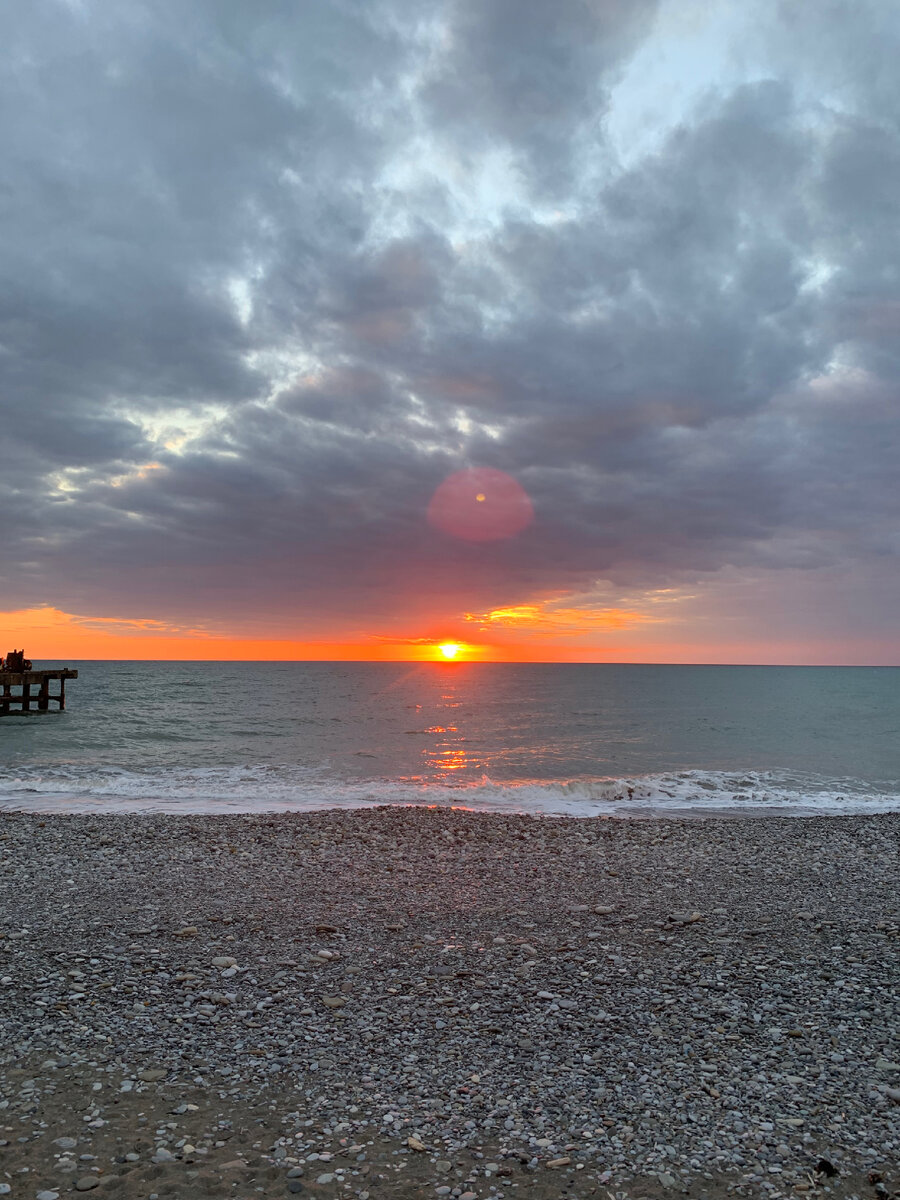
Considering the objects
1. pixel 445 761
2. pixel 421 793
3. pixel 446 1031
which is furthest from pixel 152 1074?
pixel 445 761

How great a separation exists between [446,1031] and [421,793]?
54.7 feet

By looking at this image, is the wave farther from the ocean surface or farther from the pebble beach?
the pebble beach

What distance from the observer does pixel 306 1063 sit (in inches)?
227

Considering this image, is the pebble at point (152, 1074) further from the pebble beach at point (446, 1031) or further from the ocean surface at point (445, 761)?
the ocean surface at point (445, 761)

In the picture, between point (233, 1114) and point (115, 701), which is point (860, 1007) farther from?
A: point (115, 701)

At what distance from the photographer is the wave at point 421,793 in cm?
2016

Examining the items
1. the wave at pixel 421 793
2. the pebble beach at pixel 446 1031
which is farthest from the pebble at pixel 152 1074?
the wave at pixel 421 793

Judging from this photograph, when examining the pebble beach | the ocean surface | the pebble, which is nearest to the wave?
the ocean surface

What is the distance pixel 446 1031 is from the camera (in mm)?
6336

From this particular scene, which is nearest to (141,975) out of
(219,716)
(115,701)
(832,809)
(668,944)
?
(668,944)

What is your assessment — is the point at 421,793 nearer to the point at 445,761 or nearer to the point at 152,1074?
the point at 445,761

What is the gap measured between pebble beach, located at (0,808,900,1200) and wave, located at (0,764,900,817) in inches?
330

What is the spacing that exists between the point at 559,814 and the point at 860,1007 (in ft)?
40.0

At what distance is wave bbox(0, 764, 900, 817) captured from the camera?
20.2 m
